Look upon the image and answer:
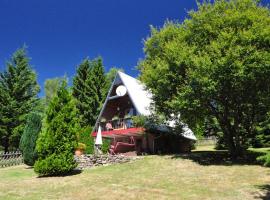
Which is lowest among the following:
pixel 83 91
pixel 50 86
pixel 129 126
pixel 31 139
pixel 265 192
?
pixel 265 192

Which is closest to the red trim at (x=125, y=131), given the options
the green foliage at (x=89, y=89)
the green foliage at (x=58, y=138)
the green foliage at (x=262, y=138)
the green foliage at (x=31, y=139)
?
the green foliage at (x=31, y=139)

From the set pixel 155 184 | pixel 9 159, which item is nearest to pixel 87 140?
pixel 9 159

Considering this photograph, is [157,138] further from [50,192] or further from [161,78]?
[50,192]

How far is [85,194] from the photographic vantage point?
12117mm

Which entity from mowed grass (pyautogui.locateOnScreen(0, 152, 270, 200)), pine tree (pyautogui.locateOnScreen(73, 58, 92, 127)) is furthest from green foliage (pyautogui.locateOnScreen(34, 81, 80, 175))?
pine tree (pyautogui.locateOnScreen(73, 58, 92, 127))

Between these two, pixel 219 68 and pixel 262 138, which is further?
pixel 262 138

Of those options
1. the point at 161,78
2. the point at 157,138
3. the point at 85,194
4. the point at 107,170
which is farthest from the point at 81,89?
the point at 85,194

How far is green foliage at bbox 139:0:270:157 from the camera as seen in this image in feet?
59.7

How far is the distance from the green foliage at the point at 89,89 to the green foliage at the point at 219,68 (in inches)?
624

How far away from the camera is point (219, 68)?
1819 cm

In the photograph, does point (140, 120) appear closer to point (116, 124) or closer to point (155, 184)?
point (116, 124)

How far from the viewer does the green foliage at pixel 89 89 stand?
38.6 metres

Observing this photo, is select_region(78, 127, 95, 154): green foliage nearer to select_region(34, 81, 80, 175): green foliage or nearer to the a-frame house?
the a-frame house

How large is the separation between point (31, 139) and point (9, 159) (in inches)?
185
